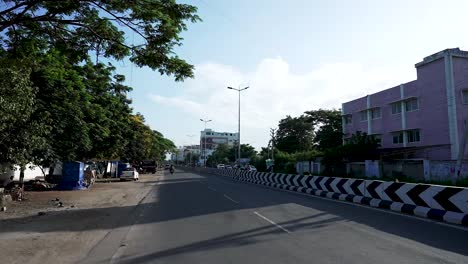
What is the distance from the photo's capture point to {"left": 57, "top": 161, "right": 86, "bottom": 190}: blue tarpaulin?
30797mm

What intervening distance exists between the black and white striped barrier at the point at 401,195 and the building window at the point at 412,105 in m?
20.8

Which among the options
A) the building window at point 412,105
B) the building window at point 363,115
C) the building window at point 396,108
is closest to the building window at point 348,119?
the building window at point 363,115

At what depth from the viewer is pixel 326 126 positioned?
231 feet

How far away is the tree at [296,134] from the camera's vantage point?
8394cm

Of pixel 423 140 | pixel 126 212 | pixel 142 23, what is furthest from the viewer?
pixel 423 140

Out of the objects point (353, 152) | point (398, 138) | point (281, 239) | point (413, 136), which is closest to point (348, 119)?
point (398, 138)

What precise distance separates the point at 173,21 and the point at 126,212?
27.9 feet

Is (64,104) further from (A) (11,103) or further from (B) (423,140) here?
(B) (423,140)

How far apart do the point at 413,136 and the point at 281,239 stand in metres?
37.7

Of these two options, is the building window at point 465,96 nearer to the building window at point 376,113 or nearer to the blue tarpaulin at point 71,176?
the building window at point 376,113

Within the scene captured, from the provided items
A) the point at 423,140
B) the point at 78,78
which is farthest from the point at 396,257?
the point at 423,140

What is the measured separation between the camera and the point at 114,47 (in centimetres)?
1184

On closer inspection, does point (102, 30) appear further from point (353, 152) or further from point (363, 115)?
point (363, 115)

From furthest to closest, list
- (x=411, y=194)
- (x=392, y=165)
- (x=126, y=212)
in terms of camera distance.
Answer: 1. (x=392, y=165)
2. (x=126, y=212)
3. (x=411, y=194)
